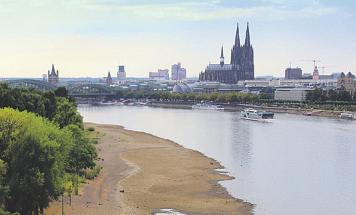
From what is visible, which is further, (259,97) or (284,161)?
(259,97)

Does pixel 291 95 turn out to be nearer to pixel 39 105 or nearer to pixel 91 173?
pixel 39 105

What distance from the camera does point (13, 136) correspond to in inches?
1052

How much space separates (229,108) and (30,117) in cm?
13579

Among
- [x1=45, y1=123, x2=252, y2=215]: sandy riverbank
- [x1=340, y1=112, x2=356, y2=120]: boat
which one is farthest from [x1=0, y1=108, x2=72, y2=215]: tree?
[x1=340, y1=112, x2=356, y2=120]: boat

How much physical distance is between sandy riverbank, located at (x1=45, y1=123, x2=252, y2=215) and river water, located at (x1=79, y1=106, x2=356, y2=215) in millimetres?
1591

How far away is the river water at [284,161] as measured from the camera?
37125mm

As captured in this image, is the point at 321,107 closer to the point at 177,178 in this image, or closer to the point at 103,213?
the point at 177,178

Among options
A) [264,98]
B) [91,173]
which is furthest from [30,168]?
[264,98]

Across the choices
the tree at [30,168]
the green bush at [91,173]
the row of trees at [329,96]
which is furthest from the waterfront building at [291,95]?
the tree at [30,168]

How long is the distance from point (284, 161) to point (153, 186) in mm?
15692

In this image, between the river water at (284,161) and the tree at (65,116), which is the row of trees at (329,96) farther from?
the tree at (65,116)

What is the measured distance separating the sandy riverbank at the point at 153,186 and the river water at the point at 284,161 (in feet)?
5.22


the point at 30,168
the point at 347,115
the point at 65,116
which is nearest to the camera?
the point at 30,168

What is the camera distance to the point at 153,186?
4184 centimetres
